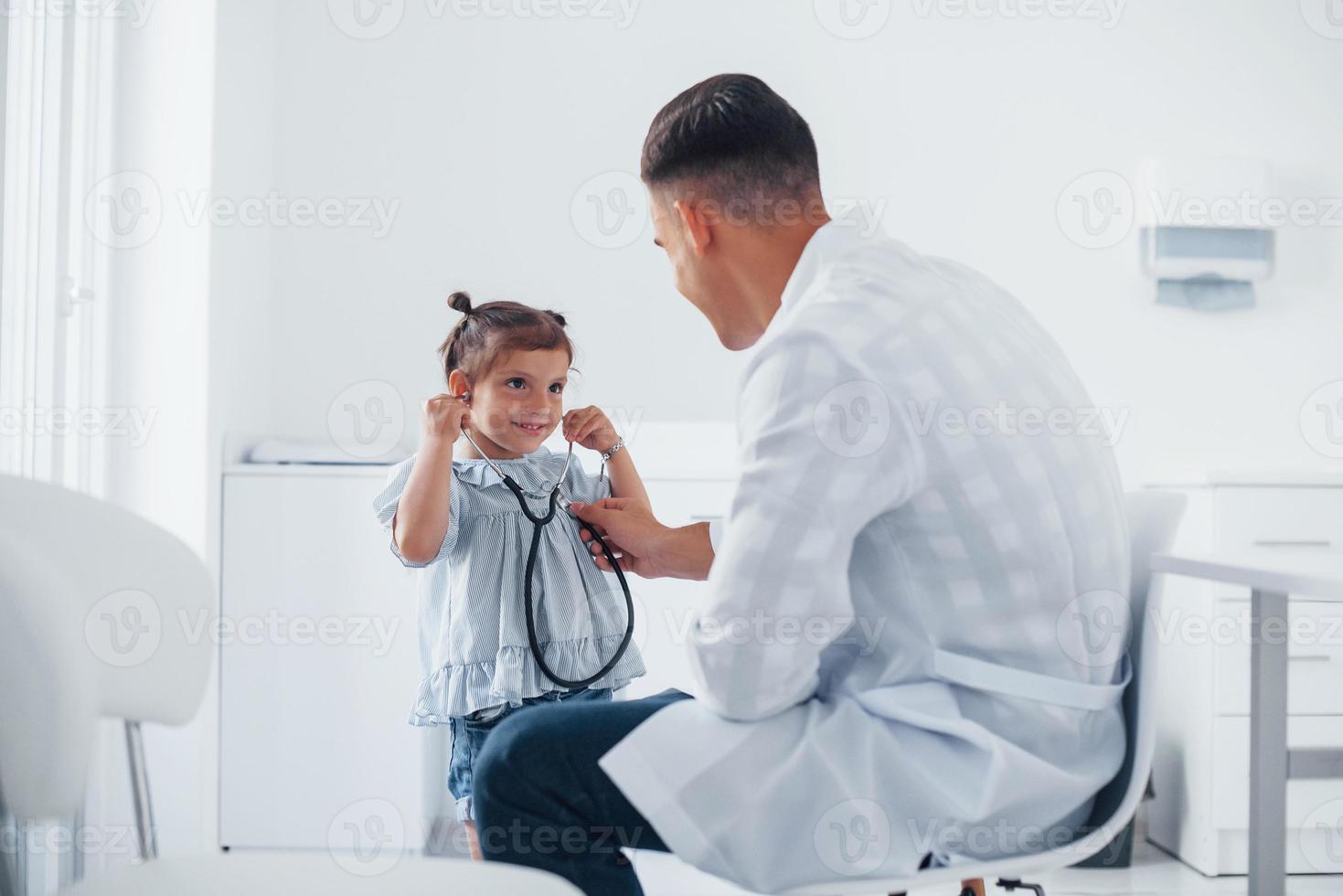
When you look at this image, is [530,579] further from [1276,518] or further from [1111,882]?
[1276,518]

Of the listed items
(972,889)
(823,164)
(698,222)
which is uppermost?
(823,164)

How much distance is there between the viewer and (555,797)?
1088 mm

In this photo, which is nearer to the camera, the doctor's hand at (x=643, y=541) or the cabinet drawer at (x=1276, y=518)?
the doctor's hand at (x=643, y=541)

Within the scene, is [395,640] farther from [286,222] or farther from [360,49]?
[360,49]

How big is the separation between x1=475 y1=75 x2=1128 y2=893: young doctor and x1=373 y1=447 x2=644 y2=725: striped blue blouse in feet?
1.39

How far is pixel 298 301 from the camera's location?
290 centimetres

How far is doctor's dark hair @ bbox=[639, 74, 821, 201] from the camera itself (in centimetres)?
130

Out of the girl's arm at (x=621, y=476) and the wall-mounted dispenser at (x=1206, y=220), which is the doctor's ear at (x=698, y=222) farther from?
the wall-mounted dispenser at (x=1206, y=220)

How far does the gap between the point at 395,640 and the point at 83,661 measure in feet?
5.08

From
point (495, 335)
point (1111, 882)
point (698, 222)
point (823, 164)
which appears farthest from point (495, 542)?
point (823, 164)

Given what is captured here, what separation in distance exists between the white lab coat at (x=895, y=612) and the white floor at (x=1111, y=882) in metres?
1.41

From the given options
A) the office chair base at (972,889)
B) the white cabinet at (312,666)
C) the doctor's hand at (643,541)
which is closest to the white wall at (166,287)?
the white cabinet at (312,666)

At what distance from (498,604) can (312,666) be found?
1.01 m

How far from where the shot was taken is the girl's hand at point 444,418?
5.00 feet
